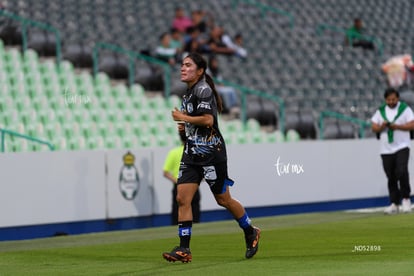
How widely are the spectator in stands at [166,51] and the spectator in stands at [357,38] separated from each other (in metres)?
7.51

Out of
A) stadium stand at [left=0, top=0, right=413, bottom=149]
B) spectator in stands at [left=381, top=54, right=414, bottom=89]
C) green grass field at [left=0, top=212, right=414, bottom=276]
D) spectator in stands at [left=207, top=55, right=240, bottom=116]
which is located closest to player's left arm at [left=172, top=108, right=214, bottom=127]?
green grass field at [left=0, top=212, right=414, bottom=276]

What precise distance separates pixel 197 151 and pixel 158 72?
42.8 ft

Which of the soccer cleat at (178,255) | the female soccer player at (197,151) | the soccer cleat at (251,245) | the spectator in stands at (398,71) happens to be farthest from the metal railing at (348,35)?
the soccer cleat at (178,255)

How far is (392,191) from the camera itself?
19.0 m

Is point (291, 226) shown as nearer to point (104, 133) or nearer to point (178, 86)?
point (104, 133)

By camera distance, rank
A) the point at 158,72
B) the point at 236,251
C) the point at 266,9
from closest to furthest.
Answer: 1. the point at 236,251
2. the point at 158,72
3. the point at 266,9

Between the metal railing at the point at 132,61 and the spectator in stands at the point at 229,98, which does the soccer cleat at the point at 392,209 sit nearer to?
the spectator in stands at the point at 229,98

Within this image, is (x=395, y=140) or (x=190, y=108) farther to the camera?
(x=395, y=140)

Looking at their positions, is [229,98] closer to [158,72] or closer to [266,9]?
[158,72]

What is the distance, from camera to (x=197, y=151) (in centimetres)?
1144

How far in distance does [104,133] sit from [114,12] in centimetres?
608

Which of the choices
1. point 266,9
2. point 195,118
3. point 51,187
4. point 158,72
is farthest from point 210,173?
point 266,9

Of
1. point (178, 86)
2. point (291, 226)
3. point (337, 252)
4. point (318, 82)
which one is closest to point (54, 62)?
point (178, 86)

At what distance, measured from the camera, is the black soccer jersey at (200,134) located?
11.4 metres
